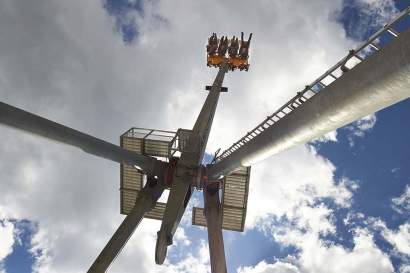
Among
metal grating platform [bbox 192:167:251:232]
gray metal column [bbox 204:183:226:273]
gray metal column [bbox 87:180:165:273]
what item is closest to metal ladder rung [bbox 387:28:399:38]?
gray metal column [bbox 204:183:226:273]

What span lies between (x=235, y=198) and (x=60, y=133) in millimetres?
13834

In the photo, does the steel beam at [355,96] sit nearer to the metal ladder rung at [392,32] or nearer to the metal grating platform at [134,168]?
the metal ladder rung at [392,32]

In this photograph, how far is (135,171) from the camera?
24.3 m

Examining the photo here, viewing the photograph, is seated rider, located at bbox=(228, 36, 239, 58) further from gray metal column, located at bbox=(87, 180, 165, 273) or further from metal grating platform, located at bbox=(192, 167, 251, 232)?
gray metal column, located at bbox=(87, 180, 165, 273)

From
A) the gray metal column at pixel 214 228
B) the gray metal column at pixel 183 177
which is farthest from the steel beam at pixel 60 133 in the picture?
the gray metal column at pixel 214 228

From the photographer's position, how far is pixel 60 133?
12.4m

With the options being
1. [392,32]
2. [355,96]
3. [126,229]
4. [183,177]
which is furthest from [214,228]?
[392,32]

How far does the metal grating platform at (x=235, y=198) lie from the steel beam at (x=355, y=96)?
39.0 ft

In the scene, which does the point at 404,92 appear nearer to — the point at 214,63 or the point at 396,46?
the point at 396,46

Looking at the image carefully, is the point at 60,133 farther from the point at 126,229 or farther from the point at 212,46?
the point at 212,46

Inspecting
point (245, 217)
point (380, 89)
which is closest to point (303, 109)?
point (380, 89)

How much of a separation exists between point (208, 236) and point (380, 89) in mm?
14251

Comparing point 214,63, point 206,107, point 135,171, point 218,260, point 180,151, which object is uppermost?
point 214,63

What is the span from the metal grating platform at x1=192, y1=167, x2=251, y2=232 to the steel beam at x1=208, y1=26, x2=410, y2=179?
39.0 feet
